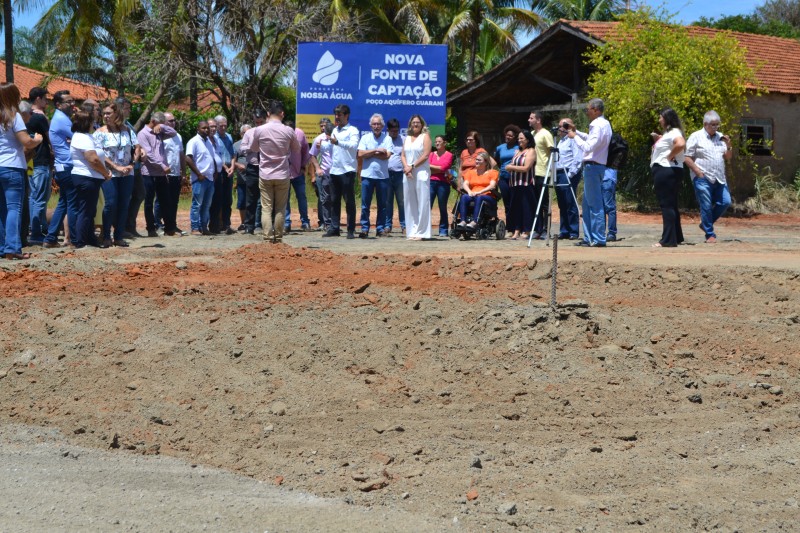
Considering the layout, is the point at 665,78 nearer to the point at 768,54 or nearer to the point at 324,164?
the point at 768,54

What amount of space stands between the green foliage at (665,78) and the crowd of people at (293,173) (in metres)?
8.10

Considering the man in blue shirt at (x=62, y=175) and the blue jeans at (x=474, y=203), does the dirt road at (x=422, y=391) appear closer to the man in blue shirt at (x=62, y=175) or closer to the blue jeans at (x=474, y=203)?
the man in blue shirt at (x=62, y=175)

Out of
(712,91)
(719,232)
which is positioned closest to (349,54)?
(719,232)

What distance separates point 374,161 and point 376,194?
0.59m

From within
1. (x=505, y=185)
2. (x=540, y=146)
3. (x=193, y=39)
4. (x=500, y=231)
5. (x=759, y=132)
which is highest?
(x=193, y=39)

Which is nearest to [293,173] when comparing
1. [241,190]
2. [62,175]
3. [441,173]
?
[241,190]

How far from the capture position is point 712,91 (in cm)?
2283

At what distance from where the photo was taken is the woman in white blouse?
42.9ft

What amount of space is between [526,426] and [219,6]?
25472mm

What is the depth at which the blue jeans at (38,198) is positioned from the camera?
12492 mm

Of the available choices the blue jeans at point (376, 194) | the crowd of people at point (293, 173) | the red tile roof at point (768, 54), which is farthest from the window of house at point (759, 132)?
the blue jeans at point (376, 194)

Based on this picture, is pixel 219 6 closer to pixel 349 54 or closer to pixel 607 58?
pixel 607 58

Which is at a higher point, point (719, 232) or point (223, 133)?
point (223, 133)

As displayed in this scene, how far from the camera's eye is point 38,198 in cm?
1254
